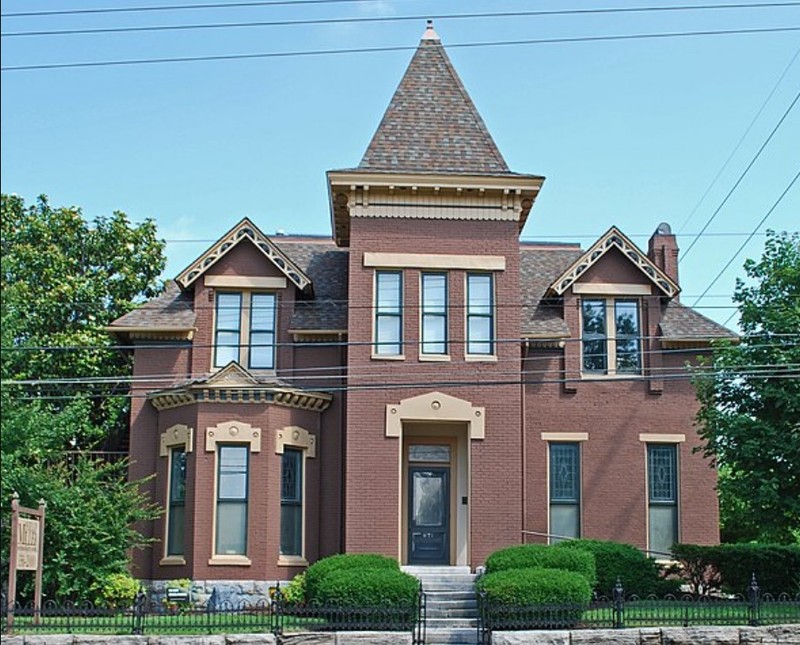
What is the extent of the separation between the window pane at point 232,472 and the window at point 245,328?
283cm

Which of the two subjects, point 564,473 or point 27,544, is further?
point 564,473

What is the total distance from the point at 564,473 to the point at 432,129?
9.16m

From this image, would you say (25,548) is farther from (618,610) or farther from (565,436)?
(565,436)

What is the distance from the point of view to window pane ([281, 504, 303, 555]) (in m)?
28.7

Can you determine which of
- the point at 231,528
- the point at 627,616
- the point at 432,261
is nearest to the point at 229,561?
the point at 231,528

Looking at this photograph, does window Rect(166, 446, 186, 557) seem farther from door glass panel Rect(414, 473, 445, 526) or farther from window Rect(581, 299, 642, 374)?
window Rect(581, 299, 642, 374)

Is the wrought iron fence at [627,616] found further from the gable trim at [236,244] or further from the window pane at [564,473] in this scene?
the gable trim at [236,244]

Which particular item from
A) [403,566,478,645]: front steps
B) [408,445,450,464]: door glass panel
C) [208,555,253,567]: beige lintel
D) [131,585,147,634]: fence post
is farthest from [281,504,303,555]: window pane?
[131,585,147,634]: fence post

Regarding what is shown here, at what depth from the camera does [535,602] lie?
22531 millimetres

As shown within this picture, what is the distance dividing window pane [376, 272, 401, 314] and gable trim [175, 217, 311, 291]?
2.03m

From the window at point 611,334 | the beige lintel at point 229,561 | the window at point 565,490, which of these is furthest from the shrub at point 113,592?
the window at point 611,334

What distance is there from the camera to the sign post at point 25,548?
21594mm

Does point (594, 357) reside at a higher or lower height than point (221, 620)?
higher

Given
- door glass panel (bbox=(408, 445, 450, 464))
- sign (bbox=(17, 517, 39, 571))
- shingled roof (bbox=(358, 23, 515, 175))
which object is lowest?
sign (bbox=(17, 517, 39, 571))
